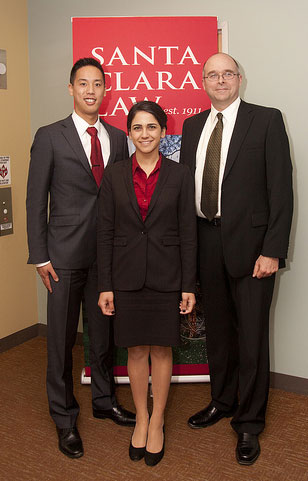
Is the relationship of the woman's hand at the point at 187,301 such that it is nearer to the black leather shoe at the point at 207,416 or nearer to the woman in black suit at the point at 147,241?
the woman in black suit at the point at 147,241

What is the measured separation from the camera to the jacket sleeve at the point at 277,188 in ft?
7.31

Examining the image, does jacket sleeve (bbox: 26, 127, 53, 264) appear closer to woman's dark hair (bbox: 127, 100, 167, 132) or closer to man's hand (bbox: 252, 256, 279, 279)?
woman's dark hair (bbox: 127, 100, 167, 132)

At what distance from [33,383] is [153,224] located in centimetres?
154

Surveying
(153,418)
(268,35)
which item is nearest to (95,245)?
(153,418)

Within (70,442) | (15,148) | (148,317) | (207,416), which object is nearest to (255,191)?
(148,317)

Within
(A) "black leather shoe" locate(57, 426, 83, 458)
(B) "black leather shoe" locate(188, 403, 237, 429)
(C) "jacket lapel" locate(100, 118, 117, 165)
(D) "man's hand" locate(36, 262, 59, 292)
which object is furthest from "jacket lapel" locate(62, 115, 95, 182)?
(B) "black leather shoe" locate(188, 403, 237, 429)

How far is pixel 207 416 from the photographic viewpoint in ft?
8.75

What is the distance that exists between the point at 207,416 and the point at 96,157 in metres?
1.44

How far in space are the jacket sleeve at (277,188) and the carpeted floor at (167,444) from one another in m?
0.96

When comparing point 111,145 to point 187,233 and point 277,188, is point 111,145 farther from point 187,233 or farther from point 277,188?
point 277,188

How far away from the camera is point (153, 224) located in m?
2.21

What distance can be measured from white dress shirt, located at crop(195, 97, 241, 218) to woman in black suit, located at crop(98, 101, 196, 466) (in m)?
0.17

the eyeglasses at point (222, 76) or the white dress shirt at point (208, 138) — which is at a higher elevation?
the eyeglasses at point (222, 76)

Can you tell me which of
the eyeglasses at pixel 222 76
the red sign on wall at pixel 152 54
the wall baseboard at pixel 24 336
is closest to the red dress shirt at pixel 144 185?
the eyeglasses at pixel 222 76
